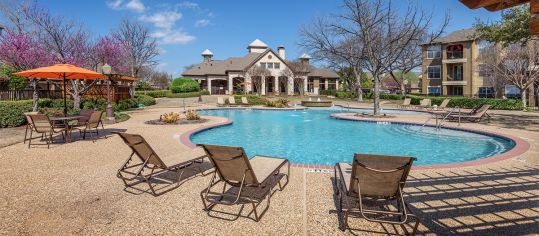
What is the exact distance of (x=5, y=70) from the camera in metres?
29.3

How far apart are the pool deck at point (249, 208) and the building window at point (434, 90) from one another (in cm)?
4450

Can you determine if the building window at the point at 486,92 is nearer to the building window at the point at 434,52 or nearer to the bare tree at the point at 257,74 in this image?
the building window at the point at 434,52

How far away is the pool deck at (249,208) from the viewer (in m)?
4.05

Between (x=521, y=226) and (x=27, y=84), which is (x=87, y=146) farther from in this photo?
(x=27, y=84)

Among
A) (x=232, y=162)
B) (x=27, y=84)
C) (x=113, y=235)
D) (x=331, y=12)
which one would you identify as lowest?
(x=113, y=235)

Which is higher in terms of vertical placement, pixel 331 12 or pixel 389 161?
pixel 331 12

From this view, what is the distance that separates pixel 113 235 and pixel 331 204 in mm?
3137

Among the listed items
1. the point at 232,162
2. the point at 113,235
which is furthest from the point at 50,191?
the point at 232,162

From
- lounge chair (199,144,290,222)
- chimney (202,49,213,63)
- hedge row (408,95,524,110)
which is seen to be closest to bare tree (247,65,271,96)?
chimney (202,49,213,63)

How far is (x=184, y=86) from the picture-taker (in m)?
46.9

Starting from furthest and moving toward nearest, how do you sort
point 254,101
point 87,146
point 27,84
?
1. point 254,101
2. point 27,84
3. point 87,146

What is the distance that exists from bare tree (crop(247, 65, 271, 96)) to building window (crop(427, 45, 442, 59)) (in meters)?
25.1

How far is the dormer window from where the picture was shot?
44656mm

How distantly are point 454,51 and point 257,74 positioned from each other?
97.5ft
